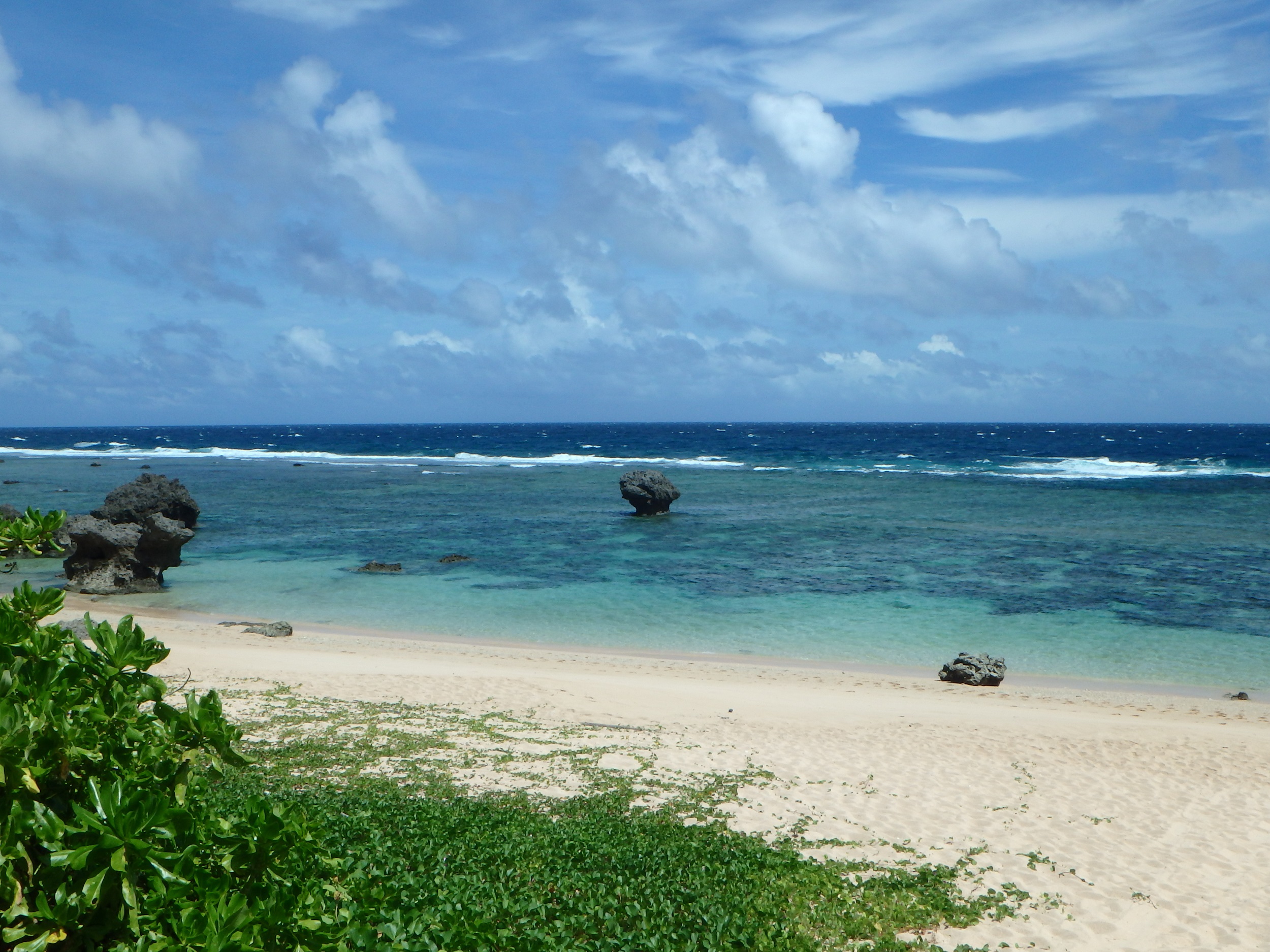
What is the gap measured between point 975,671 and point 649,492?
90.5ft

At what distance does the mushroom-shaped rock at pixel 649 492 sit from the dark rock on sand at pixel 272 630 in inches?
973

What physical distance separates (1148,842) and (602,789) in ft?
19.1

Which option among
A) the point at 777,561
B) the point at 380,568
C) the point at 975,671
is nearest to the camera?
the point at 975,671

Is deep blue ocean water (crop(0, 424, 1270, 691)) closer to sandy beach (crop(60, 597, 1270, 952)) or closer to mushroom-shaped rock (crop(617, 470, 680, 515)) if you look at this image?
mushroom-shaped rock (crop(617, 470, 680, 515))

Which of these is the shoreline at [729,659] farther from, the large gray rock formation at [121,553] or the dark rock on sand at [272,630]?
the dark rock on sand at [272,630]

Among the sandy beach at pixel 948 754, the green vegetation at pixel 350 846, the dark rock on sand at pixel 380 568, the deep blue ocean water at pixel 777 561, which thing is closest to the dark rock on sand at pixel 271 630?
the sandy beach at pixel 948 754

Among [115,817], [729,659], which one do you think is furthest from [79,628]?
[115,817]

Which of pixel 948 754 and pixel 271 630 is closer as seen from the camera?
pixel 948 754

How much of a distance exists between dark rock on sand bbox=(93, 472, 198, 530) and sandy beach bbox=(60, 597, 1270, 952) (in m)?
12.0

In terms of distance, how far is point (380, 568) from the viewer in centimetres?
3162

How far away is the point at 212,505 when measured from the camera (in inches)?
1981

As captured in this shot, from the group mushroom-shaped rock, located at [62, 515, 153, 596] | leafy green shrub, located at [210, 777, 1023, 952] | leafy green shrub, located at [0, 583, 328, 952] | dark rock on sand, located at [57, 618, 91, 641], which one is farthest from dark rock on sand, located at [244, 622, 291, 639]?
leafy green shrub, located at [0, 583, 328, 952]

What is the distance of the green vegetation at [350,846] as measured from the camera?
9.94 feet

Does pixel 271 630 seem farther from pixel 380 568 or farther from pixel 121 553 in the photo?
pixel 380 568
